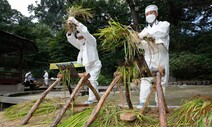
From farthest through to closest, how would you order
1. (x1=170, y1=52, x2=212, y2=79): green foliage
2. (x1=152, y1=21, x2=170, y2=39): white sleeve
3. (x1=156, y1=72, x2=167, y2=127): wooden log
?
1. (x1=170, y1=52, x2=212, y2=79): green foliage
2. (x1=152, y1=21, x2=170, y2=39): white sleeve
3. (x1=156, y1=72, x2=167, y2=127): wooden log

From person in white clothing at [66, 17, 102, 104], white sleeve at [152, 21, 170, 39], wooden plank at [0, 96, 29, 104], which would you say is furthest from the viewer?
wooden plank at [0, 96, 29, 104]

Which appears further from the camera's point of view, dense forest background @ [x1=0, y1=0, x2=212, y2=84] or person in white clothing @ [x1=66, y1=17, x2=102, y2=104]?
dense forest background @ [x1=0, y1=0, x2=212, y2=84]

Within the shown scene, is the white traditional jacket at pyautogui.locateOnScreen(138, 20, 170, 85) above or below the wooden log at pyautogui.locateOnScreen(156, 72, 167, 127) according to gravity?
above

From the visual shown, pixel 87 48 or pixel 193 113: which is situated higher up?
pixel 87 48

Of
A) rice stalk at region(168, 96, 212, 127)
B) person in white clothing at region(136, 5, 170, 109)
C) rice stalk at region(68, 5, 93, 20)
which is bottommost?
rice stalk at region(168, 96, 212, 127)

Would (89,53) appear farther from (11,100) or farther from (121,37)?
(11,100)

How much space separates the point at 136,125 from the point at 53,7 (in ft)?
142

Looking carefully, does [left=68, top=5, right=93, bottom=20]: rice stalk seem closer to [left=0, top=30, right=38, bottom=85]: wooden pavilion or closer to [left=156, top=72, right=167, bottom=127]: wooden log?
[left=156, top=72, right=167, bottom=127]: wooden log

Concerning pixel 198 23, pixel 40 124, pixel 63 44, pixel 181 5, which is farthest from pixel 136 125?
pixel 63 44

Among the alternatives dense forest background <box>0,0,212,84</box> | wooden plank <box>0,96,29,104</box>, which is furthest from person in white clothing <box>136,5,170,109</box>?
dense forest background <box>0,0,212,84</box>

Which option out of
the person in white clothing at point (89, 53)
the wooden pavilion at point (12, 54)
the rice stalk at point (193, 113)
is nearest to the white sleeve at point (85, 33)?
the person in white clothing at point (89, 53)

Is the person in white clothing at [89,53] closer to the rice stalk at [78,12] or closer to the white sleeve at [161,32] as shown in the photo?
the rice stalk at [78,12]

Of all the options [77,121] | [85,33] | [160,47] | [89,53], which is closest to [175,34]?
[89,53]

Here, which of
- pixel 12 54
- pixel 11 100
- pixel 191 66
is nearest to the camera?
pixel 11 100
